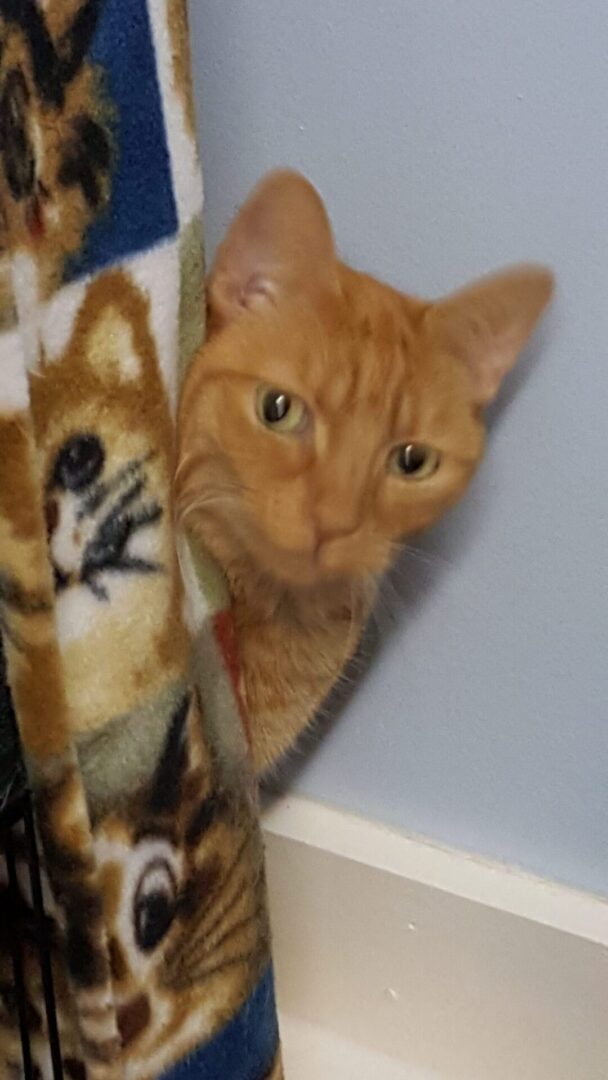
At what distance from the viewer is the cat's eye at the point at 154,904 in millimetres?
700

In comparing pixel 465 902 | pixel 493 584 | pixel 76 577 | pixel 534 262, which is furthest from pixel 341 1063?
pixel 534 262

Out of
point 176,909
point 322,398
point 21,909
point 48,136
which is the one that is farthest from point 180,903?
point 48,136

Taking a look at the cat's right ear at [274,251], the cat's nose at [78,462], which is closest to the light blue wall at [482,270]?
the cat's right ear at [274,251]

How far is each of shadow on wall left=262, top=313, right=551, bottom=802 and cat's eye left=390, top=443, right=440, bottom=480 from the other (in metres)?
0.07

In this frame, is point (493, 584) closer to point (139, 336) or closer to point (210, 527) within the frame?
point (210, 527)

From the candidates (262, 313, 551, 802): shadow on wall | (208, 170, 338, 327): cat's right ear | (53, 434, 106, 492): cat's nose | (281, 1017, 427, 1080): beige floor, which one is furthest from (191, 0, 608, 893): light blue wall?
(53, 434, 106, 492): cat's nose

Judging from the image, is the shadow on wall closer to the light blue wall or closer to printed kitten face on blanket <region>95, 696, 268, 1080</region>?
the light blue wall

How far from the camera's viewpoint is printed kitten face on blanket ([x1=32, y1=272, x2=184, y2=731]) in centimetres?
61

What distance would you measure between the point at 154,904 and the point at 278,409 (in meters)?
0.34

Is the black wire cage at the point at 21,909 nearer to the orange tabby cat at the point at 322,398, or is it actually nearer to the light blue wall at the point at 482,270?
the orange tabby cat at the point at 322,398

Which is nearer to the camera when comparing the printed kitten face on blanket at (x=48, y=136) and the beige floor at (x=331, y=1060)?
the printed kitten face on blanket at (x=48, y=136)

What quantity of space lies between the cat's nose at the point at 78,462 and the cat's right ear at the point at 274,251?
0.62 ft

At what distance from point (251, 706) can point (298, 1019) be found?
37 centimetres

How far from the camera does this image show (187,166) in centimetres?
66
